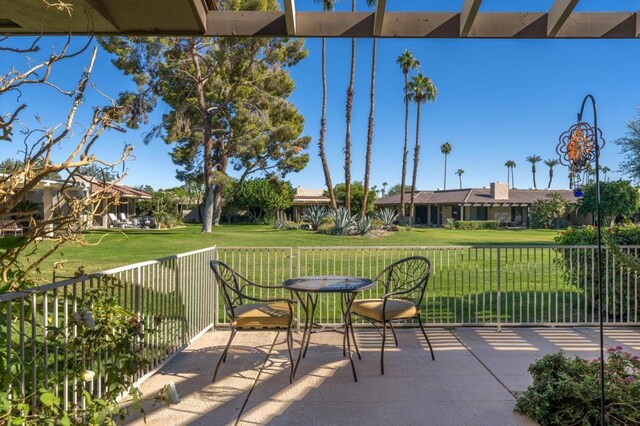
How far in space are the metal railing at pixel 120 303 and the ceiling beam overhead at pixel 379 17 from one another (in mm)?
2397

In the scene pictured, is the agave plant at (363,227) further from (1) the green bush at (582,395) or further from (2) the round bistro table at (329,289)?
(1) the green bush at (582,395)

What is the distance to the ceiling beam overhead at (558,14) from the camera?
252 cm

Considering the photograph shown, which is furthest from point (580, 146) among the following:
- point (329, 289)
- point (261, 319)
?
point (261, 319)

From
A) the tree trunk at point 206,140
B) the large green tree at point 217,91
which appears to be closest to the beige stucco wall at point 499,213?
the large green tree at point 217,91

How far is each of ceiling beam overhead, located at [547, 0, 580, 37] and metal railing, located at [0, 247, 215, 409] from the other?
3273mm

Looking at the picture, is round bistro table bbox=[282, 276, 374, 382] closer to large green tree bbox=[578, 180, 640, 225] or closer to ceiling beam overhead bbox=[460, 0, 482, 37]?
ceiling beam overhead bbox=[460, 0, 482, 37]

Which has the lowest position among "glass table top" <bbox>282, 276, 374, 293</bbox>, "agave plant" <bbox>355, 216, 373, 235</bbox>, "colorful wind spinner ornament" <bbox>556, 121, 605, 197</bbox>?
"glass table top" <bbox>282, 276, 374, 293</bbox>

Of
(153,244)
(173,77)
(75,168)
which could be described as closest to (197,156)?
(173,77)

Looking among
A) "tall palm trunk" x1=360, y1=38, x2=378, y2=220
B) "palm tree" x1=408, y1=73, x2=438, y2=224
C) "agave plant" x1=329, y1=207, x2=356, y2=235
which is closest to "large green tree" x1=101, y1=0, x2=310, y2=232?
"tall palm trunk" x1=360, y1=38, x2=378, y2=220

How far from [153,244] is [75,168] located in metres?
13.9

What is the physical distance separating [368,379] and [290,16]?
9.11 feet

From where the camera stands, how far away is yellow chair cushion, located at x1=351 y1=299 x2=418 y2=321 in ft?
12.4

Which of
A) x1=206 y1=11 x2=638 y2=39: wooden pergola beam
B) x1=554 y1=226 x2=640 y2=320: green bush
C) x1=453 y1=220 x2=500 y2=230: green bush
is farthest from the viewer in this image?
x1=453 y1=220 x2=500 y2=230: green bush

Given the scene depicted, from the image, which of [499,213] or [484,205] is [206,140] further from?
[499,213]
